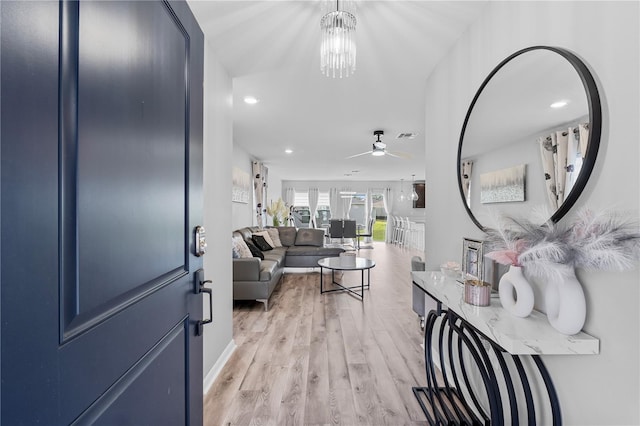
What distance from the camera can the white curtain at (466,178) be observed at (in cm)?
180

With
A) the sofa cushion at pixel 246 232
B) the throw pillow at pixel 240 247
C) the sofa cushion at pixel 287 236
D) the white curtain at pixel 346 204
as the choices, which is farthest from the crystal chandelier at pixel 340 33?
the white curtain at pixel 346 204

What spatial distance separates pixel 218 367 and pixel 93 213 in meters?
1.96

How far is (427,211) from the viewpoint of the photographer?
8.28ft

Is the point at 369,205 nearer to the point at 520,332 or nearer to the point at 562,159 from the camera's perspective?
the point at 562,159

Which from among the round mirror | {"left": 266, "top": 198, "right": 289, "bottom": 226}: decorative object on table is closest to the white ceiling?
the round mirror

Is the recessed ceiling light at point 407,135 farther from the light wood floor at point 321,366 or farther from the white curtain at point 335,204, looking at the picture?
the white curtain at point 335,204

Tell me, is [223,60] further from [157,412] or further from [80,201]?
[157,412]

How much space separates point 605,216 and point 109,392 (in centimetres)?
147

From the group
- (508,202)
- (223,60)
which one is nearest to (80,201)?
(508,202)

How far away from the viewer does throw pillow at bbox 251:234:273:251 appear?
5.14 meters

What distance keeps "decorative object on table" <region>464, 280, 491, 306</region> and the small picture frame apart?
0.23 meters

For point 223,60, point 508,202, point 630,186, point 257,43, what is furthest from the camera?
point 223,60

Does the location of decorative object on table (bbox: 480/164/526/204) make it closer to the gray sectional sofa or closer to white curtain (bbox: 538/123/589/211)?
white curtain (bbox: 538/123/589/211)

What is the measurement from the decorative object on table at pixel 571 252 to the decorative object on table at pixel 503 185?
1.02ft
